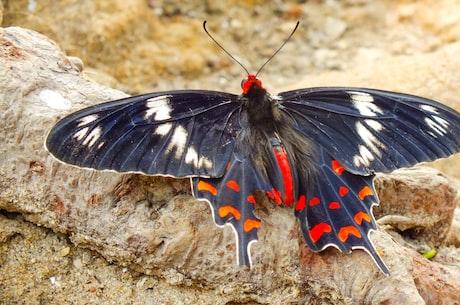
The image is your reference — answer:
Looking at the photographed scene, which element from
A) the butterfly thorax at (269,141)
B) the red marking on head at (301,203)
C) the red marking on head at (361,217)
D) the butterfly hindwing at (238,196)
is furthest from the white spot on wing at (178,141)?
the red marking on head at (361,217)

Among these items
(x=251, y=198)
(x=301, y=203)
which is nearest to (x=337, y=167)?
(x=301, y=203)

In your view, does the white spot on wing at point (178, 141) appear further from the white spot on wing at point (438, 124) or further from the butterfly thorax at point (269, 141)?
the white spot on wing at point (438, 124)

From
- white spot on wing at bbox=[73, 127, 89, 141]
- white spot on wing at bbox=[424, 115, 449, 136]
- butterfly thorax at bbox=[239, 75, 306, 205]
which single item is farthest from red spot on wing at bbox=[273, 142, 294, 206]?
white spot on wing at bbox=[73, 127, 89, 141]

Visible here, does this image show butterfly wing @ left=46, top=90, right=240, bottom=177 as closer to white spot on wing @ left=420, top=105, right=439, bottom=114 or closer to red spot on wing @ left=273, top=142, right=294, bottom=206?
red spot on wing @ left=273, top=142, right=294, bottom=206

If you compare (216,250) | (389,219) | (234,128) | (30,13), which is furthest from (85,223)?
(30,13)

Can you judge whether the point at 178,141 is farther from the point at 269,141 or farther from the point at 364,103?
the point at 364,103

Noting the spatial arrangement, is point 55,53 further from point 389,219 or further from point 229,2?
point 229,2
